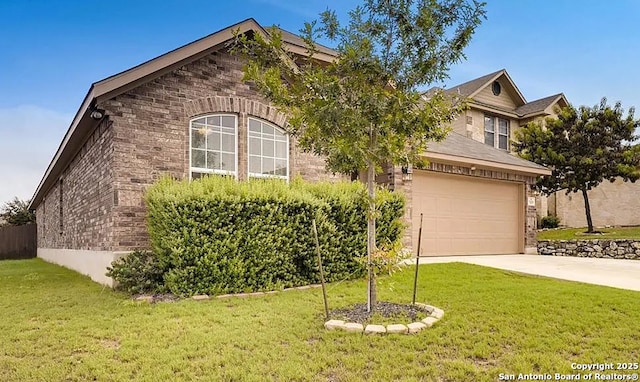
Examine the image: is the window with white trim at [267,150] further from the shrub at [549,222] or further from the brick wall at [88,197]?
the shrub at [549,222]

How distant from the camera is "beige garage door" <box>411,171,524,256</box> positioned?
38.1ft

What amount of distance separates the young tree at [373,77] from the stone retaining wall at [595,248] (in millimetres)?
10351

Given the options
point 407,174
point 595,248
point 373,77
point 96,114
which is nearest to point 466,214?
point 407,174

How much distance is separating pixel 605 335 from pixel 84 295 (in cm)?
748

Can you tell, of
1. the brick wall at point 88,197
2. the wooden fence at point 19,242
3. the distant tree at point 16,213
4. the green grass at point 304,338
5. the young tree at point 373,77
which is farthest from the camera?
the distant tree at point 16,213

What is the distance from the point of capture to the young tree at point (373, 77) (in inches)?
202

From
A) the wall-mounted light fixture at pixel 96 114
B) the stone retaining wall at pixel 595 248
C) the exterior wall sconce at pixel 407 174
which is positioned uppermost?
the wall-mounted light fixture at pixel 96 114

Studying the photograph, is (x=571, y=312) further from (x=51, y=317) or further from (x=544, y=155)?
(x=544, y=155)

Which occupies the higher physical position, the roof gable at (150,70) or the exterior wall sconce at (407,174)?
the roof gable at (150,70)

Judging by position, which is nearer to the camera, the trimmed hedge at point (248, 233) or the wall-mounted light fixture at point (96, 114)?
the trimmed hedge at point (248, 233)

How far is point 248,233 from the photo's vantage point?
7.30 m

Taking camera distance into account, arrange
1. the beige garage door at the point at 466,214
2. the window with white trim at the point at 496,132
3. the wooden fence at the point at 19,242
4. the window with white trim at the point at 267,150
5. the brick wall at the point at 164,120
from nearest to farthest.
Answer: the brick wall at the point at 164,120 → the window with white trim at the point at 267,150 → the beige garage door at the point at 466,214 → the window with white trim at the point at 496,132 → the wooden fence at the point at 19,242

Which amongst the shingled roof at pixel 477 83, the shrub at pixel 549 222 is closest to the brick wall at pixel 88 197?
the shingled roof at pixel 477 83

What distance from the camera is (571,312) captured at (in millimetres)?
5332
